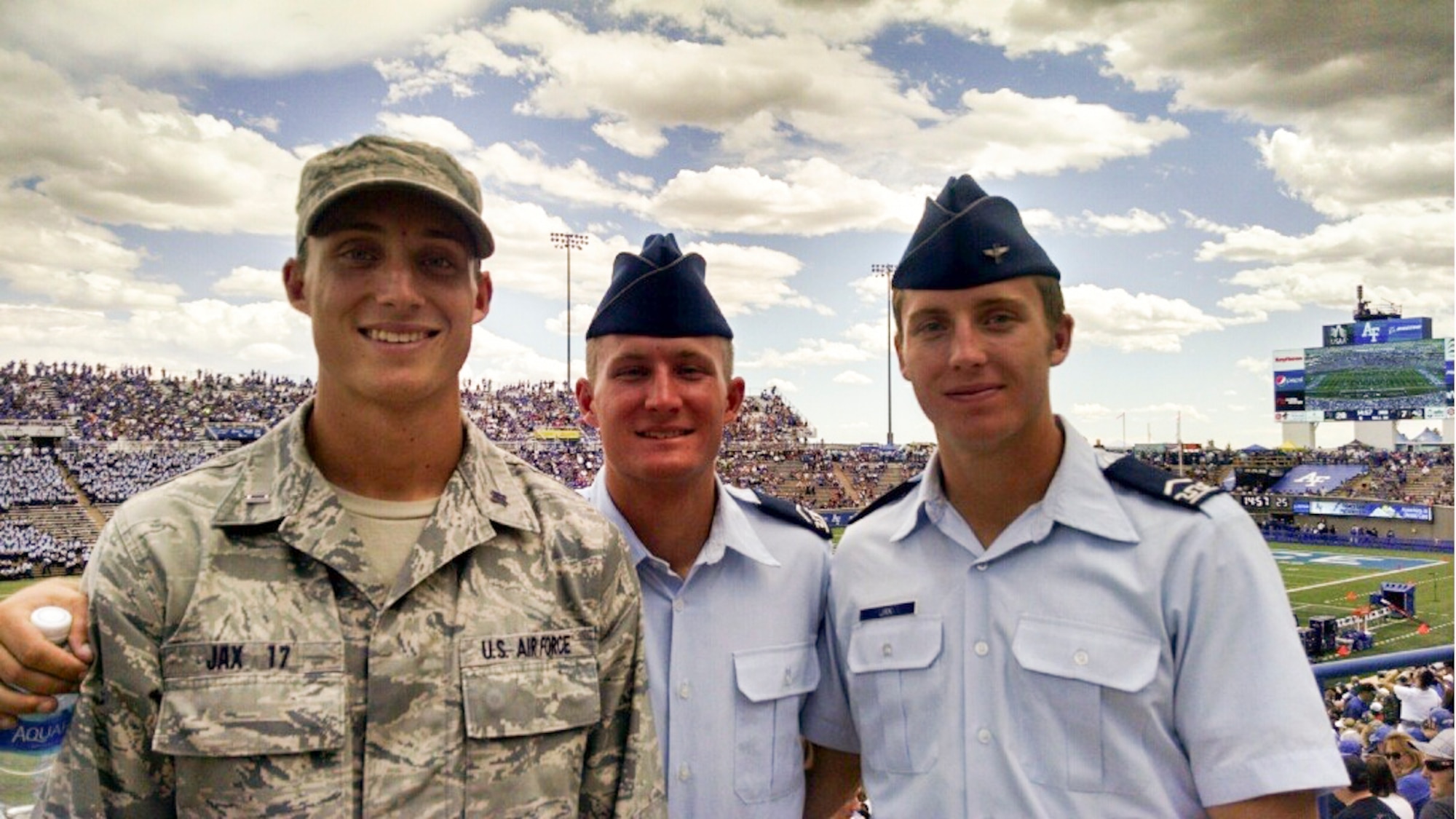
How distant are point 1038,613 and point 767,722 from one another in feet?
2.86

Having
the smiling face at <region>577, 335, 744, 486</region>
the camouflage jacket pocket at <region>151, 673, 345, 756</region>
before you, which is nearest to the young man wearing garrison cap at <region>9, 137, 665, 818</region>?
the camouflage jacket pocket at <region>151, 673, 345, 756</region>

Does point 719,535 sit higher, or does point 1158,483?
point 1158,483

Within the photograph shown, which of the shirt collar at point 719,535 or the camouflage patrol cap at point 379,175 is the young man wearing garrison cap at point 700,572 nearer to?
the shirt collar at point 719,535

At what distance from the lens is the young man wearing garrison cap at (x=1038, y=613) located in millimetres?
A: 2246

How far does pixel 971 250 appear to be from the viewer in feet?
8.46

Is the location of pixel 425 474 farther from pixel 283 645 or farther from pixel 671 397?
pixel 671 397

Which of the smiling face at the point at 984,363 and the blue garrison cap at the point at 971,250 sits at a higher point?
the blue garrison cap at the point at 971,250

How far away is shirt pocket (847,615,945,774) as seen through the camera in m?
2.59

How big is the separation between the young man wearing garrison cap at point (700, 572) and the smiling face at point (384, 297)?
2.72 feet

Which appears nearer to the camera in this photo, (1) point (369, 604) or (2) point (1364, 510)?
(1) point (369, 604)

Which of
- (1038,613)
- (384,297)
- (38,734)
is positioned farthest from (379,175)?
(1038,613)

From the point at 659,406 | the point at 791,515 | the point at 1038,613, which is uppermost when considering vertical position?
the point at 659,406

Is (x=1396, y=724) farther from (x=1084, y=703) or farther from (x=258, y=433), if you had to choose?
(x=258, y=433)

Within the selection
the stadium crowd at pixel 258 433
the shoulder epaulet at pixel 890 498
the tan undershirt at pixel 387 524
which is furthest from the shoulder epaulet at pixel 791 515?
the stadium crowd at pixel 258 433
